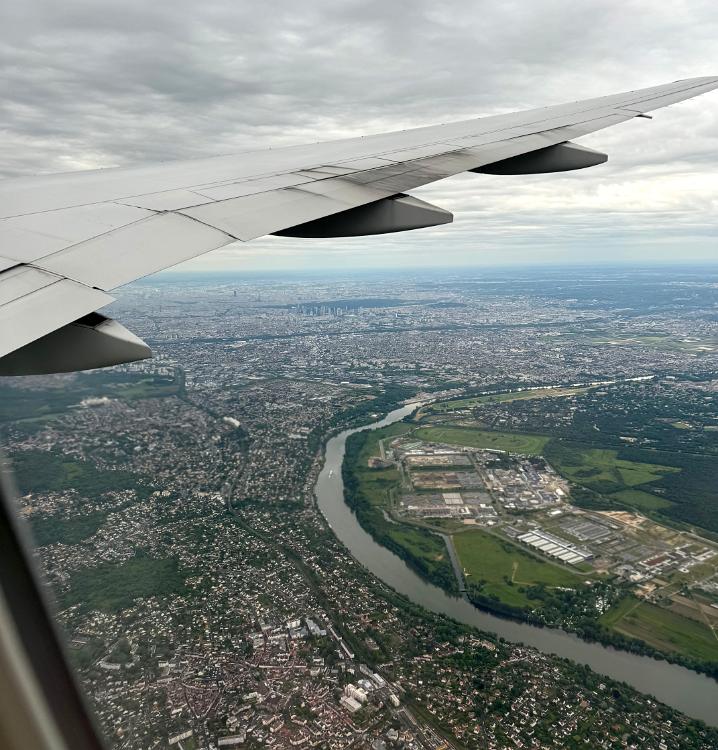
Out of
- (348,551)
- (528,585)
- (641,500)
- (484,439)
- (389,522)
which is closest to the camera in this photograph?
(528,585)

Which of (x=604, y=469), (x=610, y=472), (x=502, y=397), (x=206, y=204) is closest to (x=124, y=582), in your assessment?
(x=206, y=204)

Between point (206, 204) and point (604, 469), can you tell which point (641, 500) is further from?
point (206, 204)

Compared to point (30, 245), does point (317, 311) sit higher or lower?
lower

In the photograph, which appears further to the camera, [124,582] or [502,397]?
[502,397]

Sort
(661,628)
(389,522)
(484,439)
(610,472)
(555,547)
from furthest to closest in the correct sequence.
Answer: (484,439) → (610,472) → (389,522) → (555,547) → (661,628)

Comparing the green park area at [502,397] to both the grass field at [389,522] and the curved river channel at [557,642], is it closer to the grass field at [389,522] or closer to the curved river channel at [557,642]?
the grass field at [389,522]

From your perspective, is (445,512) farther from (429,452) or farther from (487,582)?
(429,452)

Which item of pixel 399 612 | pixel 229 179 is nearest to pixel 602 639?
pixel 399 612

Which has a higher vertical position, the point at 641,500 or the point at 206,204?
the point at 206,204
